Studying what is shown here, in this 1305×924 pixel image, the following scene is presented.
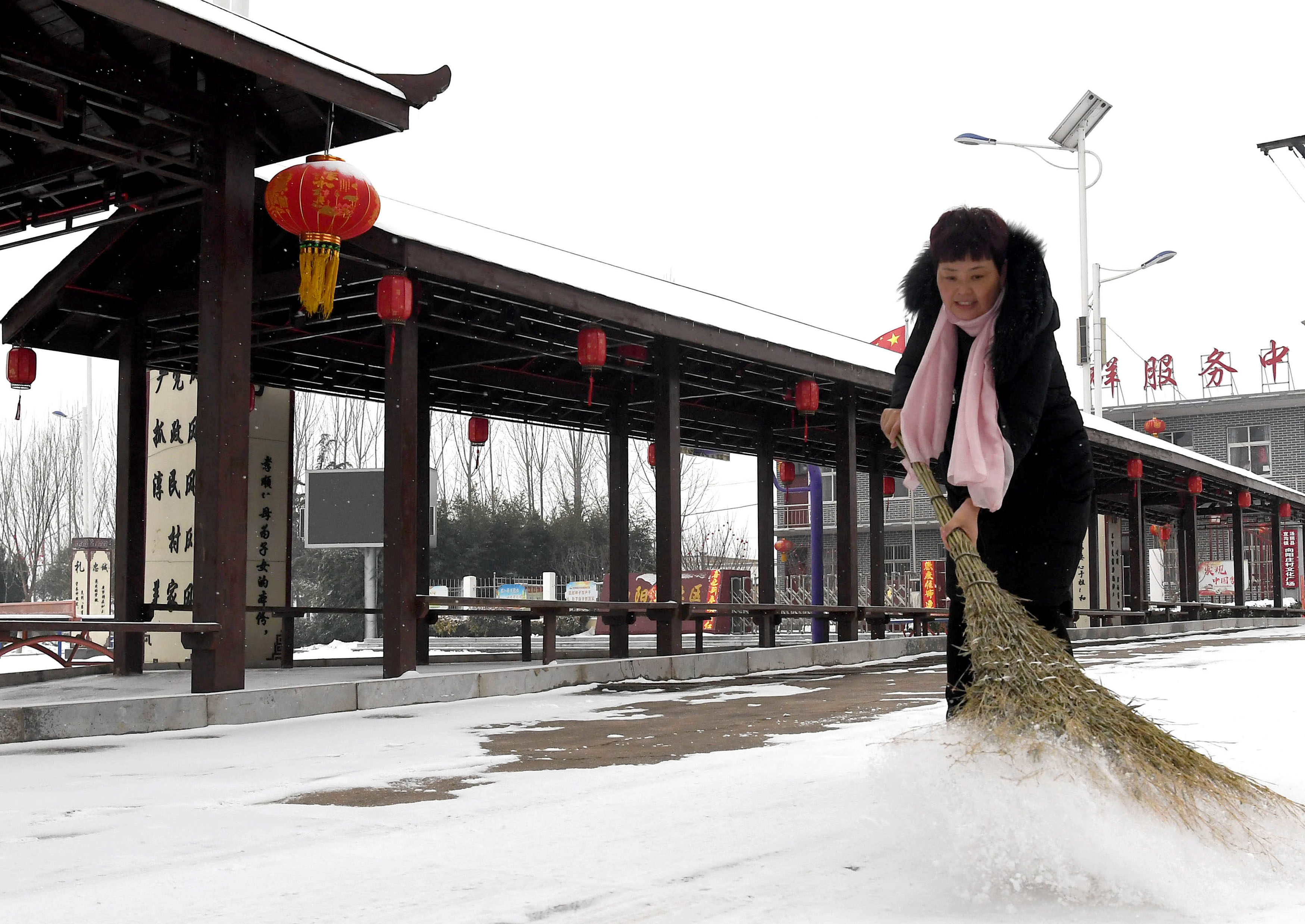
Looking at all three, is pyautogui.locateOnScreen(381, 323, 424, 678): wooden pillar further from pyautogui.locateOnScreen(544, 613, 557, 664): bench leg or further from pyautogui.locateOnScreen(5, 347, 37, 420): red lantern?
pyautogui.locateOnScreen(5, 347, 37, 420): red lantern

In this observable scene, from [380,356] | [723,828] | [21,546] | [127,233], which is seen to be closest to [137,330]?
[127,233]

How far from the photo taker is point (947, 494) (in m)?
3.24

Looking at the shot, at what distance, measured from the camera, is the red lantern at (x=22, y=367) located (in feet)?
35.0

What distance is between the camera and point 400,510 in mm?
8836

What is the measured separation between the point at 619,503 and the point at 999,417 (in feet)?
34.1

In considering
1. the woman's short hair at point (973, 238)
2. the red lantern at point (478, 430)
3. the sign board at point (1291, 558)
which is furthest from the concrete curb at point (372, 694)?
the sign board at point (1291, 558)

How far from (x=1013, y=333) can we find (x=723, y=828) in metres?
1.56

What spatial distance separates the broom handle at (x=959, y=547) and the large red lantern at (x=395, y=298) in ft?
18.9

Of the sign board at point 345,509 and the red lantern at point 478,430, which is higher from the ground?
the red lantern at point 478,430

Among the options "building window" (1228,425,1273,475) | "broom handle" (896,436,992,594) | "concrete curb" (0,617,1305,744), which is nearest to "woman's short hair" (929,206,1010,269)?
"broom handle" (896,436,992,594)

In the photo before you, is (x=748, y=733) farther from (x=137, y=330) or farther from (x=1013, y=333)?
(x=137, y=330)

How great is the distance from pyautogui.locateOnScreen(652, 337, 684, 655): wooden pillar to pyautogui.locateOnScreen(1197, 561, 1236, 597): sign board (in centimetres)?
2981

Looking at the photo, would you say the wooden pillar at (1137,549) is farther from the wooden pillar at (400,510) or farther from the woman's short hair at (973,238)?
the woman's short hair at (973,238)

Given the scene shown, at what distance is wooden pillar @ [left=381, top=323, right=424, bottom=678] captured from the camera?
8.70 metres
